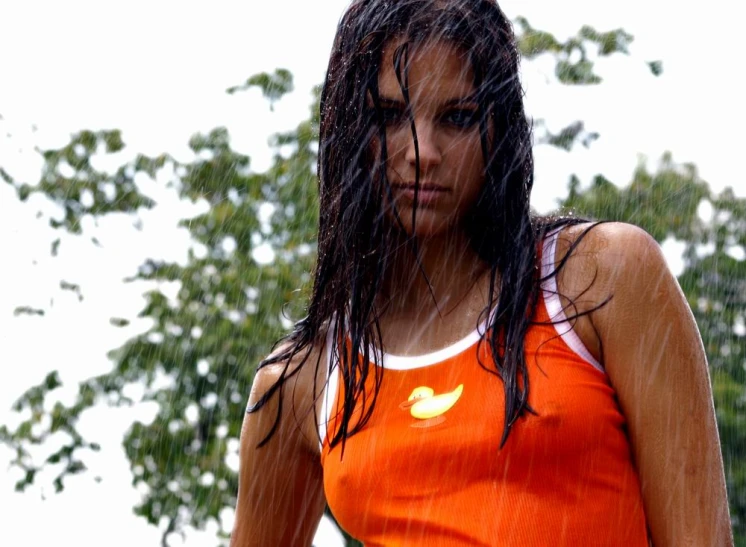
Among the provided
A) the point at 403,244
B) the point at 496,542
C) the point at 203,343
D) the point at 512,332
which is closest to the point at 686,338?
the point at 512,332

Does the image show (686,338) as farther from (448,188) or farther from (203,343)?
(203,343)

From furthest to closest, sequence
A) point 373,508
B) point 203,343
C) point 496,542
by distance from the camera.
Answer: point 203,343 → point 373,508 → point 496,542

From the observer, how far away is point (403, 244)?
7.38ft

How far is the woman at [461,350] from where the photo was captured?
1.86 m

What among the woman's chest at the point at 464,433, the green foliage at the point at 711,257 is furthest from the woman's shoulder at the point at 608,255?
the green foliage at the point at 711,257

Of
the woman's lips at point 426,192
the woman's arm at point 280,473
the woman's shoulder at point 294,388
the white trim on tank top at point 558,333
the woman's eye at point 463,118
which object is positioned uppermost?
the woman's eye at point 463,118

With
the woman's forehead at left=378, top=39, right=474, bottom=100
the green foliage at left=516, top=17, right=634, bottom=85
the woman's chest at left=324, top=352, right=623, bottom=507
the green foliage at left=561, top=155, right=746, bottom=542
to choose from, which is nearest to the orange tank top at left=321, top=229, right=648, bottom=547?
the woman's chest at left=324, top=352, right=623, bottom=507

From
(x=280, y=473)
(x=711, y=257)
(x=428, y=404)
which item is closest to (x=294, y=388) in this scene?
(x=280, y=473)

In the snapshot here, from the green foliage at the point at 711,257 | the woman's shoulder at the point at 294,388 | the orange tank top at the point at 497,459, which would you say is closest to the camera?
the orange tank top at the point at 497,459

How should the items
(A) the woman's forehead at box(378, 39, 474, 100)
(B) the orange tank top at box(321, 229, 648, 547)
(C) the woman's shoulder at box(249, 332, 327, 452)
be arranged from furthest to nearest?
(C) the woman's shoulder at box(249, 332, 327, 452) → (A) the woman's forehead at box(378, 39, 474, 100) → (B) the orange tank top at box(321, 229, 648, 547)

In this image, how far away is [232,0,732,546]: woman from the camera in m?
1.86

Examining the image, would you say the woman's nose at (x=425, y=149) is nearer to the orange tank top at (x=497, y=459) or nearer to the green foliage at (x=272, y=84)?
the orange tank top at (x=497, y=459)

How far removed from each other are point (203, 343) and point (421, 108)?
8.43 feet

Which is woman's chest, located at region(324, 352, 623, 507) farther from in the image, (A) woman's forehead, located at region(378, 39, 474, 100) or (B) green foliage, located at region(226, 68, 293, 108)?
(B) green foliage, located at region(226, 68, 293, 108)
